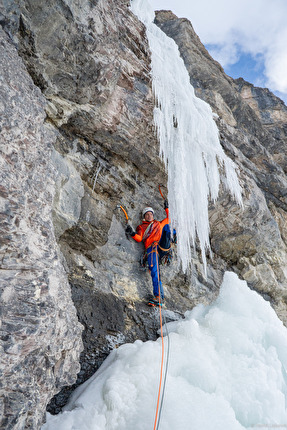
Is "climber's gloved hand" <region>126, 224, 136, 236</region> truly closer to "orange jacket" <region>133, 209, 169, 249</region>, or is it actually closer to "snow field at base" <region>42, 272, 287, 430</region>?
"orange jacket" <region>133, 209, 169, 249</region>

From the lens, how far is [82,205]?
4.38m

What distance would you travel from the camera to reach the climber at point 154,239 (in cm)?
478

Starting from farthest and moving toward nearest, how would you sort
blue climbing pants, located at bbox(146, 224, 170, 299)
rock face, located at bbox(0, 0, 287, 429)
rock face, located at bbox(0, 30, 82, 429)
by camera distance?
blue climbing pants, located at bbox(146, 224, 170, 299) → rock face, located at bbox(0, 0, 287, 429) → rock face, located at bbox(0, 30, 82, 429)

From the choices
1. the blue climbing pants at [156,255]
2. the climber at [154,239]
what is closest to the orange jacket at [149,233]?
the climber at [154,239]

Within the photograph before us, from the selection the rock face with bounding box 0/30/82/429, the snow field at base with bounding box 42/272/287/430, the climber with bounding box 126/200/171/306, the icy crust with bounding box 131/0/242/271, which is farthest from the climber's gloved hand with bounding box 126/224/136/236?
the rock face with bounding box 0/30/82/429

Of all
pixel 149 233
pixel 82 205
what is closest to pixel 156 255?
pixel 149 233

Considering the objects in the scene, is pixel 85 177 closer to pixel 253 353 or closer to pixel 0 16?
pixel 0 16

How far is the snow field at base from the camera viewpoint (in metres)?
2.16

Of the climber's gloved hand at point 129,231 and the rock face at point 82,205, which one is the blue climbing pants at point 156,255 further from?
the climber's gloved hand at point 129,231

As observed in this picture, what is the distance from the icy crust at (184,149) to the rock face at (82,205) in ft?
1.15

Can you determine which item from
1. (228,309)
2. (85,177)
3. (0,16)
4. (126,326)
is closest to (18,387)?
(126,326)

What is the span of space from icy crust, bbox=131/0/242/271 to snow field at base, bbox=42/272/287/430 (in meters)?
1.78

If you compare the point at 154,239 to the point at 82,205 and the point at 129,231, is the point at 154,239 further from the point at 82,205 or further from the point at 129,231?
the point at 82,205

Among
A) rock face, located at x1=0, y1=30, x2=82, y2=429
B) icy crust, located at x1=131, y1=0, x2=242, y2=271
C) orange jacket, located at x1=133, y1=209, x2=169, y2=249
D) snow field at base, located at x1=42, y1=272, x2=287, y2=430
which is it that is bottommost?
snow field at base, located at x1=42, y1=272, x2=287, y2=430
